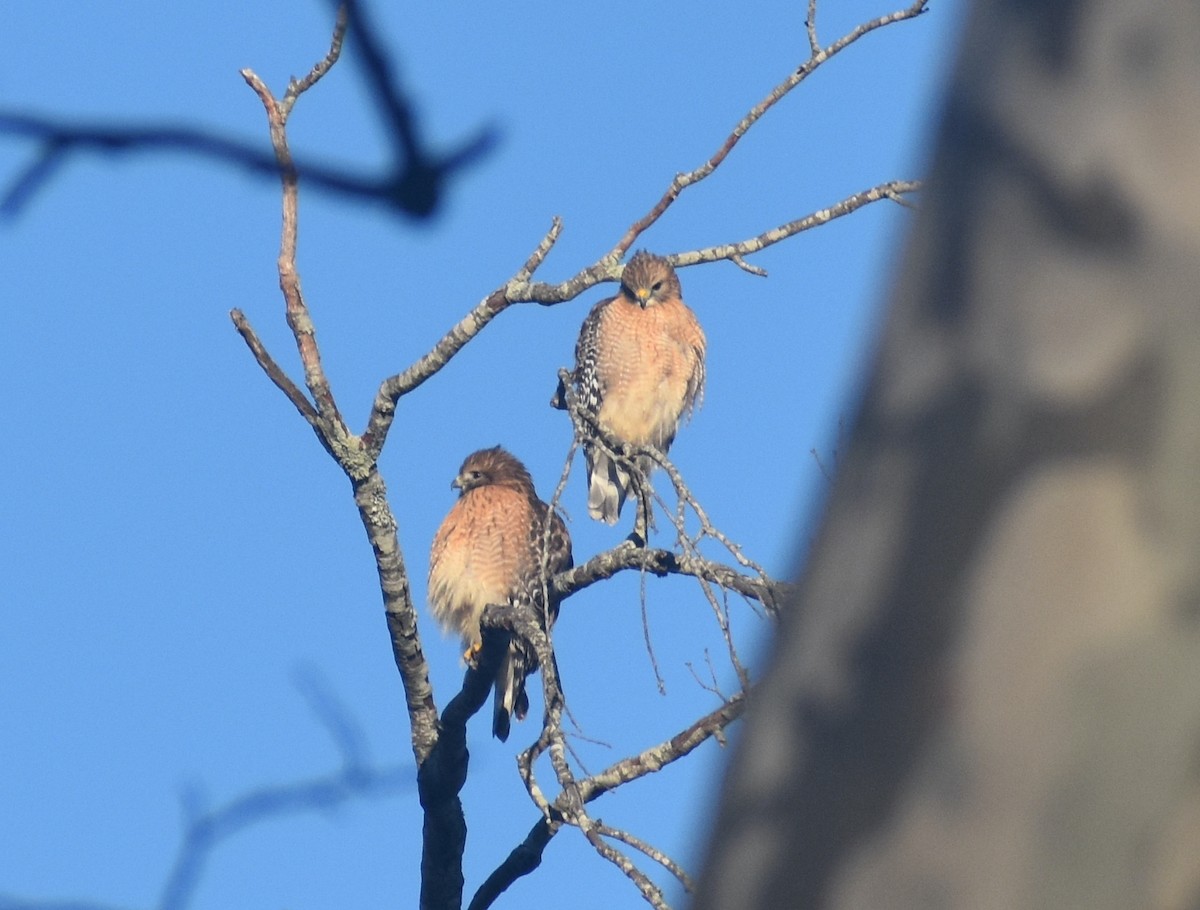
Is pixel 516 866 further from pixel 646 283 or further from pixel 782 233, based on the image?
pixel 646 283

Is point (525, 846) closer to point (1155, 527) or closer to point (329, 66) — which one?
point (329, 66)

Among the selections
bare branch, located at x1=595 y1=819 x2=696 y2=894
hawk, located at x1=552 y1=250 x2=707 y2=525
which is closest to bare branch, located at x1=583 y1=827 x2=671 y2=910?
bare branch, located at x1=595 y1=819 x2=696 y2=894

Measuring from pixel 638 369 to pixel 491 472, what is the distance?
134 centimetres

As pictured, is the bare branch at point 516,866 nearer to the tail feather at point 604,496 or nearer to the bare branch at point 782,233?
the bare branch at point 782,233

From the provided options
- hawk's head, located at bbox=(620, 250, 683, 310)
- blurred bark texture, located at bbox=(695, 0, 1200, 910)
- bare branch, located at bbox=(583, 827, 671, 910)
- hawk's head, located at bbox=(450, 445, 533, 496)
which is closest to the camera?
blurred bark texture, located at bbox=(695, 0, 1200, 910)

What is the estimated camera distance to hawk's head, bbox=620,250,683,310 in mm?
9938

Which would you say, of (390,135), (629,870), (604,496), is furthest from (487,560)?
(390,135)

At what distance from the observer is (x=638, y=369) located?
962 centimetres

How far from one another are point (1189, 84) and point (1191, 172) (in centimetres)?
6

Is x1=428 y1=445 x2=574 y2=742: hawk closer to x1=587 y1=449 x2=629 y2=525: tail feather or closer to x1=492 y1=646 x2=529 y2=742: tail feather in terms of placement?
x1=492 y1=646 x2=529 y2=742: tail feather

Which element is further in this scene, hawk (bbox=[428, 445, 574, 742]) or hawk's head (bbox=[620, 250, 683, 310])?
hawk's head (bbox=[620, 250, 683, 310])

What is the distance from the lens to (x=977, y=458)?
3.15 ft

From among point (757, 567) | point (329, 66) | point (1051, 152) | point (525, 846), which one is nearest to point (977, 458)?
point (1051, 152)

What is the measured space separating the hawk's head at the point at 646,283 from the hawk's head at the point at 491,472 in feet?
5.41
